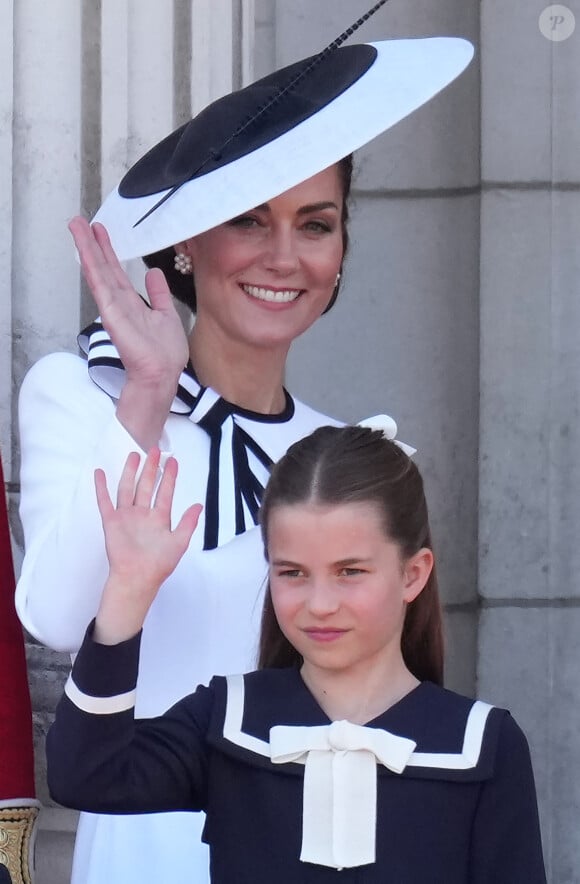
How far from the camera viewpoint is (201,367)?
2355 millimetres

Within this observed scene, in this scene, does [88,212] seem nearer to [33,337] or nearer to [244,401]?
[33,337]

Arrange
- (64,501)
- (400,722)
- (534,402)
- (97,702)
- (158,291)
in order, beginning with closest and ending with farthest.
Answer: (97,702)
(400,722)
(64,501)
(158,291)
(534,402)

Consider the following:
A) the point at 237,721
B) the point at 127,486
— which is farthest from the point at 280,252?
the point at 237,721

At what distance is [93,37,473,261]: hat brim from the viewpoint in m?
2.13

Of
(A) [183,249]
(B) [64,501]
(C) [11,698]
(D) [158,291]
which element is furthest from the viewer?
(A) [183,249]

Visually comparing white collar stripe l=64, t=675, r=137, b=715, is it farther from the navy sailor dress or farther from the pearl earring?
the pearl earring

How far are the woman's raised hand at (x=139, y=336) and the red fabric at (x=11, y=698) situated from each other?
1.03 feet

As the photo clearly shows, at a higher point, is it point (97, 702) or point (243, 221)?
point (243, 221)

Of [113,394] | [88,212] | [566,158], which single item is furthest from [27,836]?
[566,158]

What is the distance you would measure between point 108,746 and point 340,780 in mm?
241

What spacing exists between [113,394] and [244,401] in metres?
0.26

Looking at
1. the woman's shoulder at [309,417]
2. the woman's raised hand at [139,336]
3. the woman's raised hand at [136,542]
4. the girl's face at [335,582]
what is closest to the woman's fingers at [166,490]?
the woman's raised hand at [136,542]

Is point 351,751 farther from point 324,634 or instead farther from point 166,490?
point 166,490

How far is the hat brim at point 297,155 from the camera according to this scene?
2.13m
